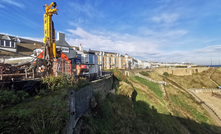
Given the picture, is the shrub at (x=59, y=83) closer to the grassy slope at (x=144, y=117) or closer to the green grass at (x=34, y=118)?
the green grass at (x=34, y=118)

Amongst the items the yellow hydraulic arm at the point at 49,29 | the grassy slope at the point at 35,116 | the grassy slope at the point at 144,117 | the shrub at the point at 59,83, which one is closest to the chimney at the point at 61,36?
the yellow hydraulic arm at the point at 49,29

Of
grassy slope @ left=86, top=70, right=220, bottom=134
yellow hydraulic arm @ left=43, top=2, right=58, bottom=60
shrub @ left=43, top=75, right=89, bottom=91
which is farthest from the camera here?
yellow hydraulic arm @ left=43, top=2, right=58, bottom=60

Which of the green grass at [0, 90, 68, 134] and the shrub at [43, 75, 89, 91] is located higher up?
the shrub at [43, 75, 89, 91]

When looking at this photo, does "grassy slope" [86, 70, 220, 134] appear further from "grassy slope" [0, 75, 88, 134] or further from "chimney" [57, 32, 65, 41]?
"chimney" [57, 32, 65, 41]

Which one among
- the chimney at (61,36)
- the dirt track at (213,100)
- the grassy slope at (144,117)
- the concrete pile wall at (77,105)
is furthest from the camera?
the chimney at (61,36)

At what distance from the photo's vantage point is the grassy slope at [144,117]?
26.5ft

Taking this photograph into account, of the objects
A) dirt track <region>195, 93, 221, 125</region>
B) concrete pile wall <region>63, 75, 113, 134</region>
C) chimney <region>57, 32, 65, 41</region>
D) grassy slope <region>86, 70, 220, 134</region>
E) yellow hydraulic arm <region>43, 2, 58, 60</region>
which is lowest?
dirt track <region>195, 93, 221, 125</region>

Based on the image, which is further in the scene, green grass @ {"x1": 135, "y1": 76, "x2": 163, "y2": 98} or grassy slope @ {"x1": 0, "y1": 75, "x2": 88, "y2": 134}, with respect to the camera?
green grass @ {"x1": 135, "y1": 76, "x2": 163, "y2": 98}

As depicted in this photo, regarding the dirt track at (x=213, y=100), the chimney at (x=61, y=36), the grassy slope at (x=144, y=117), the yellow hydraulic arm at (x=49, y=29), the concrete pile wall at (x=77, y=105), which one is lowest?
the dirt track at (x=213, y=100)

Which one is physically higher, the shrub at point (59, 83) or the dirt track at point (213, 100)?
the shrub at point (59, 83)

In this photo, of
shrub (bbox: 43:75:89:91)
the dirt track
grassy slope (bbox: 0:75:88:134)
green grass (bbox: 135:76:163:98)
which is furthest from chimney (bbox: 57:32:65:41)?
the dirt track

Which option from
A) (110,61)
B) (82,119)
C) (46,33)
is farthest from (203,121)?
(110,61)

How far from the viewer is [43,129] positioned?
3014 mm

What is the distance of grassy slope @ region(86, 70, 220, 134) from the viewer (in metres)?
8.07
